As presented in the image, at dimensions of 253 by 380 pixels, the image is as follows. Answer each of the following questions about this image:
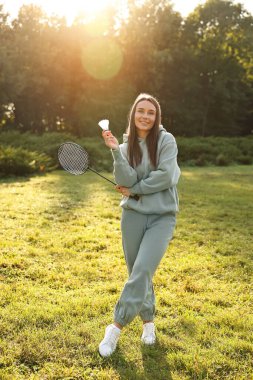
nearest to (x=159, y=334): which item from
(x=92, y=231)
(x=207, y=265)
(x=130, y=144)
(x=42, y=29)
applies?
(x=130, y=144)

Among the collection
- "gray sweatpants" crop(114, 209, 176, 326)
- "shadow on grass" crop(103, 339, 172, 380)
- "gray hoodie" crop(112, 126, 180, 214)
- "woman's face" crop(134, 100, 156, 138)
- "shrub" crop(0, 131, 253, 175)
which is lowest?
"shrub" crop(0, 131, 253, 175)

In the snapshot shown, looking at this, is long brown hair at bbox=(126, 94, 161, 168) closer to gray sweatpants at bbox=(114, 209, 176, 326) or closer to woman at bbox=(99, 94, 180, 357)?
woman at bbox=(99, 94, 180, 357)

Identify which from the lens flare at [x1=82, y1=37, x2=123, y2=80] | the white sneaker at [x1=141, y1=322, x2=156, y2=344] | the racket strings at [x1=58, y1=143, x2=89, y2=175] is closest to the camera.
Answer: the white sneaker at [x1=141, y1=322, x2=156, y2=344]

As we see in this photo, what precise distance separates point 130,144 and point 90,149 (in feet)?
58.6

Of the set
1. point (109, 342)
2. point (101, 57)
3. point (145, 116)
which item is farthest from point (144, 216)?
point (101, 57)

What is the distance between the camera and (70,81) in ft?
127

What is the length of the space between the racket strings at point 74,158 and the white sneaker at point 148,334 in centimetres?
169

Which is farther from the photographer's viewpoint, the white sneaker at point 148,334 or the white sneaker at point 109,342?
the white sneaker at point 148,334

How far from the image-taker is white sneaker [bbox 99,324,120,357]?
4.08m

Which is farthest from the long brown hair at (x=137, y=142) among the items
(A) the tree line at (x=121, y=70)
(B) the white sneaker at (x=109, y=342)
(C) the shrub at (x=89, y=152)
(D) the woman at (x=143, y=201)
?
(A) the tree line at (x=121, y=70)

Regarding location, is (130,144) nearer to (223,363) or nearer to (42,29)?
(223,363)

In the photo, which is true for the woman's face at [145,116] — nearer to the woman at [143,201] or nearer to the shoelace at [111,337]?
the woman at [143,201]

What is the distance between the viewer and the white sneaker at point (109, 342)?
4082 millimetres

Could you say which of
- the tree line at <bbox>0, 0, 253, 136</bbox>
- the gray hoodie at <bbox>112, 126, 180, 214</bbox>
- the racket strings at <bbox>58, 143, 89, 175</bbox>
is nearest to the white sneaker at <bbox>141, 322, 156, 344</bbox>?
the gray hoodie at <bbox>112, 126, 180, 214</bbox>
